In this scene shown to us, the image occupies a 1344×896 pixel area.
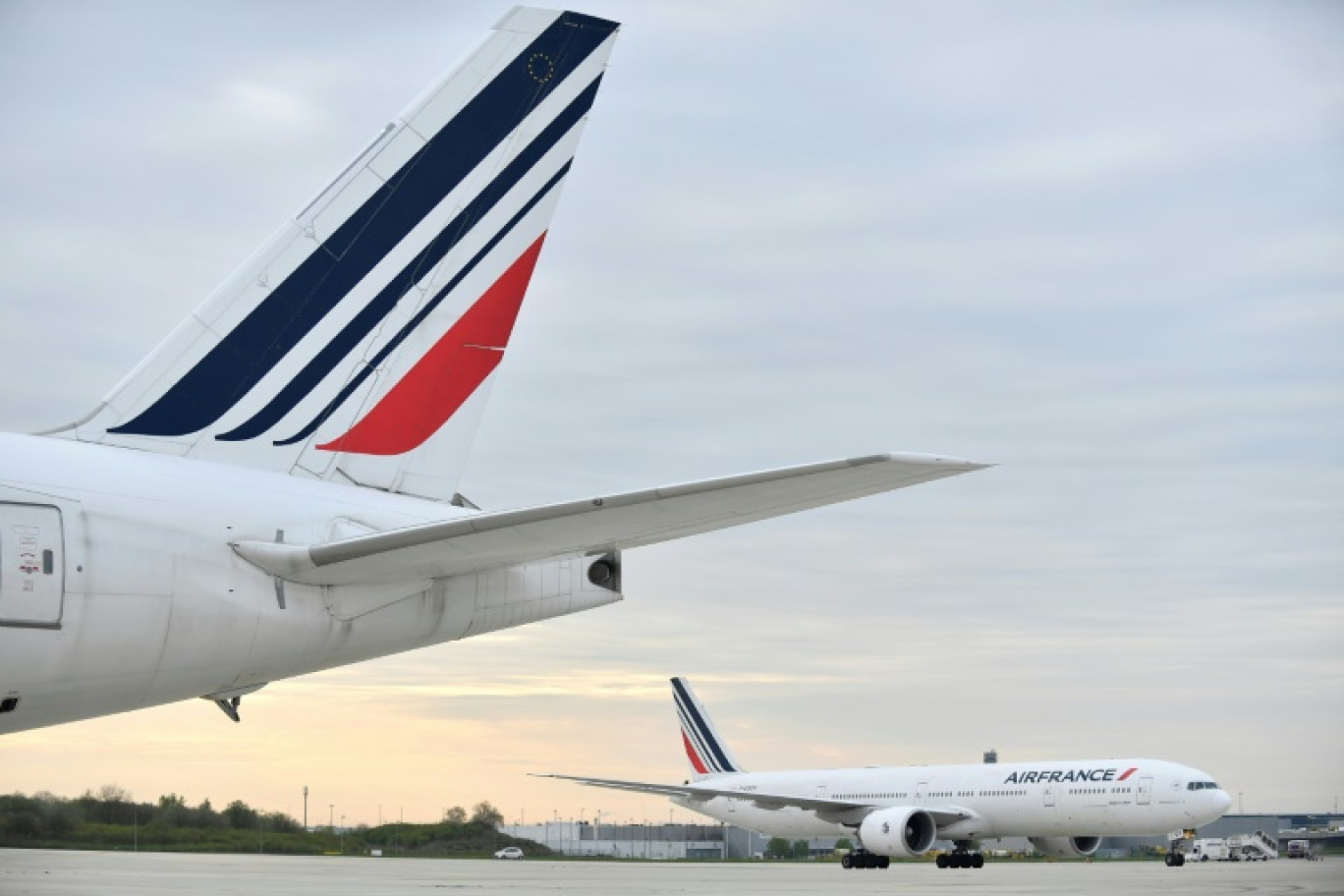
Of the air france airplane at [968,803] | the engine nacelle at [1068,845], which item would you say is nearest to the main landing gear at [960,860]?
the air france airplane at [968,803]

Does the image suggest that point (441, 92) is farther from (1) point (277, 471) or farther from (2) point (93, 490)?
(2) point (93, 490)

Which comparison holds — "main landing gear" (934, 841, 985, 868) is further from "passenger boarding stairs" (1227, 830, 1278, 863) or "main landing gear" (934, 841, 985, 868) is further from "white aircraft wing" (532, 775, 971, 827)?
"passenger boarding stairs" (1227, 830, 1278, 863)

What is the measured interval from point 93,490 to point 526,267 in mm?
3872

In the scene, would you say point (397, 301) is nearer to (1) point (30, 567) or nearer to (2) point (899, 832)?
(1) point (30, 567)

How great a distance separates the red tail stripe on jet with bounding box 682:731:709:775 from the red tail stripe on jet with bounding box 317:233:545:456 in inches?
1948

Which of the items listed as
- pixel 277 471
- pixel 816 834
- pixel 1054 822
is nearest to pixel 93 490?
pixel 277 471

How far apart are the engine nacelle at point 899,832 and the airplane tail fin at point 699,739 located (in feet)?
49.9

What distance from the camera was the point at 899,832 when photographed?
4138 cm

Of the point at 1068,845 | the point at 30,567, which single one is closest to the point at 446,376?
the point at 30,567

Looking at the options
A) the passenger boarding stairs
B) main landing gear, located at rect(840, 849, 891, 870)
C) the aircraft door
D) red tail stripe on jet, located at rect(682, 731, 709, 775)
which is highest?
the aircraft door

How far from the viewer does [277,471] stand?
31.6 ft

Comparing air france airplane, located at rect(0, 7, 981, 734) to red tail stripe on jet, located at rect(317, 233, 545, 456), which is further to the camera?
red tail stripe on jet, located at rect(317, 233, 545, 456)

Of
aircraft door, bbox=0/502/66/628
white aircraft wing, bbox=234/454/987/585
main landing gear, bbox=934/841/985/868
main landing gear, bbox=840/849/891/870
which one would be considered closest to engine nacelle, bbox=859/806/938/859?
main landing gear, bbox=934/841/985/868

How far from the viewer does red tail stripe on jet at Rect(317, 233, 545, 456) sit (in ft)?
33.4
